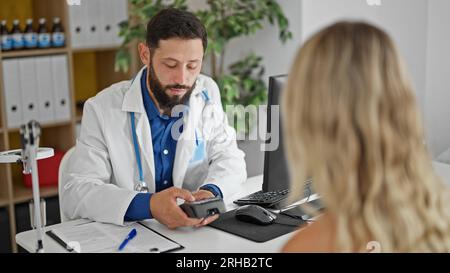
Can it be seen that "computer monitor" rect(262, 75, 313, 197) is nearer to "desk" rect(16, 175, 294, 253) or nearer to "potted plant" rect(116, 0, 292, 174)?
"desk" rect(16, 175, 294, 253)

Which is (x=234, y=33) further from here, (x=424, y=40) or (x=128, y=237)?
(x=128, y=237)

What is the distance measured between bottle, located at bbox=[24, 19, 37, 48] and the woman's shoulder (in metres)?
2.32

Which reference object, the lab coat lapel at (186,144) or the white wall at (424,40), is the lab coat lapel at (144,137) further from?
the white wall at (424,40)

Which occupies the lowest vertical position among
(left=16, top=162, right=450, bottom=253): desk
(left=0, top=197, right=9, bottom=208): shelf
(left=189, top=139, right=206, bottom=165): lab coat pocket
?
(left=0, top=197, right=9, bottom=208): shelf

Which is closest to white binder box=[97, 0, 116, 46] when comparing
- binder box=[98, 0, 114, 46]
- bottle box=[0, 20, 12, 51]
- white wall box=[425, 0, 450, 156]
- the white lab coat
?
binder box=[98, 0, 114, 46]

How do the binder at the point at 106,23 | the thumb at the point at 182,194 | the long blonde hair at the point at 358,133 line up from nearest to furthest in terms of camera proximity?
1. the long blonde hair at the point at 358,133
2. the thumb at the point at 182,194
3. the binder at the point at 106,23

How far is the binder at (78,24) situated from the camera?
305 cm

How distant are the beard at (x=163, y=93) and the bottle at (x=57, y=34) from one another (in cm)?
133

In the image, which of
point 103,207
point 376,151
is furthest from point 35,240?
point 376,151

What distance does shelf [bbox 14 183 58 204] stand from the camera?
3039 mm

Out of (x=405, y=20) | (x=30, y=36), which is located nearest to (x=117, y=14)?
(x=30, y=36)

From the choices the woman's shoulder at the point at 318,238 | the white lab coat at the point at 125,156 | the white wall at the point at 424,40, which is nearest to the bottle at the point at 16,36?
the white lab coat at the point at 125,156

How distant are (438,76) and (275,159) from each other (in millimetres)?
1267
